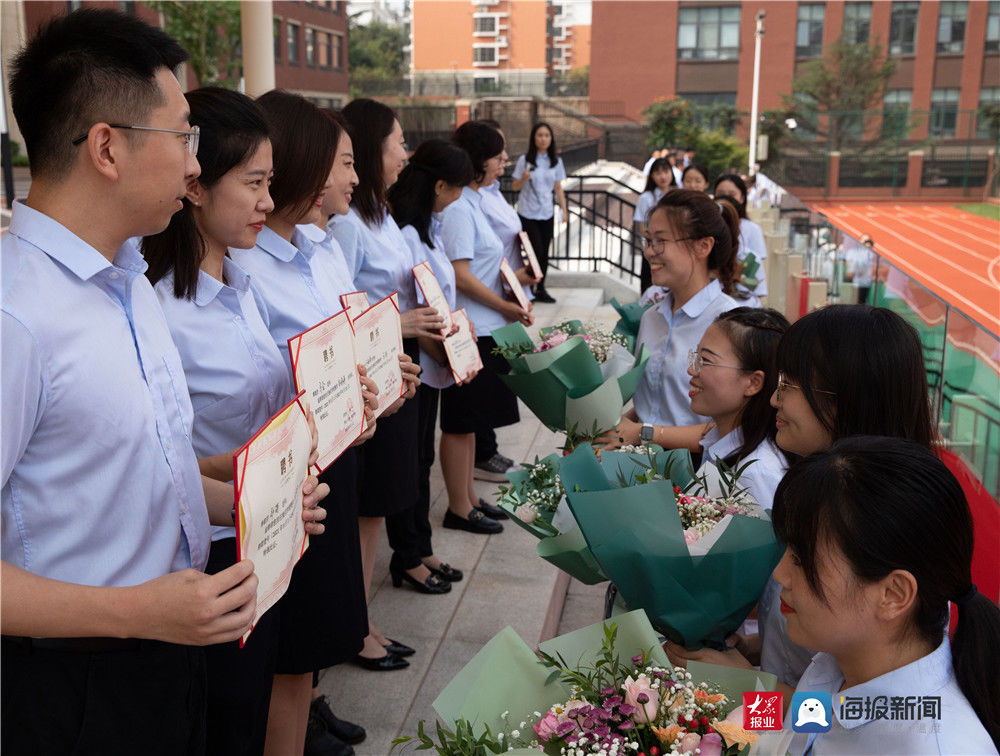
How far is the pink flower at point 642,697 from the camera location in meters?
1.30

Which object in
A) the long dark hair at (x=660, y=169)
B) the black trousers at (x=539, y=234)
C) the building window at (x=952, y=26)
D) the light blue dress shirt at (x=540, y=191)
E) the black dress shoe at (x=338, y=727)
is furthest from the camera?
the building window at (x=952, y=26)

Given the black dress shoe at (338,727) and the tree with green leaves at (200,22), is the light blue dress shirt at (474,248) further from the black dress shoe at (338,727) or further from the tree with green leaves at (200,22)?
the tree with green leaves at (200,22)

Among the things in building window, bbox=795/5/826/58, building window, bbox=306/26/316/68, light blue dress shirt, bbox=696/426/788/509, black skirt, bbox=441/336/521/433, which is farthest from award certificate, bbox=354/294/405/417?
building window, bbox=306/26/316/68

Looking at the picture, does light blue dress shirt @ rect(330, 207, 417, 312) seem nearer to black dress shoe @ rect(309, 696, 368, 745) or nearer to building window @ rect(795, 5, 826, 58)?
black dress shoe @ rect(309, 696, 368, 745)

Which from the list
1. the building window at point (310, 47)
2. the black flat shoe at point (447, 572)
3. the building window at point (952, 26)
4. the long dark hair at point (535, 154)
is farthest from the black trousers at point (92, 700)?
the building window at point (310, 47)

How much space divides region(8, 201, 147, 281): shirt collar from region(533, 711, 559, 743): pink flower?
3.07ft

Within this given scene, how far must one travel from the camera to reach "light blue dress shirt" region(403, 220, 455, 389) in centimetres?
370

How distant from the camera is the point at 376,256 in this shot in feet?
10.8

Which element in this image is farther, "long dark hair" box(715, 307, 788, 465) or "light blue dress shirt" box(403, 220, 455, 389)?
"light blue dress shirt" box(403, 220, 455, 389)

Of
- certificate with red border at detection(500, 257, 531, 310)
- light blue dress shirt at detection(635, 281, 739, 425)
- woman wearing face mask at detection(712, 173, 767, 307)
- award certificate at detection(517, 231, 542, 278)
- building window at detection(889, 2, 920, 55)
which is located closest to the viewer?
light blue dress shirt at detection(635, 281, 739, 425)

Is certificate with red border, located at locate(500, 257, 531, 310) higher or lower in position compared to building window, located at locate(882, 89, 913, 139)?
lower

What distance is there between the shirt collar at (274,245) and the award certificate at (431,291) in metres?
0.90

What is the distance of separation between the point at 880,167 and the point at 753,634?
113ft

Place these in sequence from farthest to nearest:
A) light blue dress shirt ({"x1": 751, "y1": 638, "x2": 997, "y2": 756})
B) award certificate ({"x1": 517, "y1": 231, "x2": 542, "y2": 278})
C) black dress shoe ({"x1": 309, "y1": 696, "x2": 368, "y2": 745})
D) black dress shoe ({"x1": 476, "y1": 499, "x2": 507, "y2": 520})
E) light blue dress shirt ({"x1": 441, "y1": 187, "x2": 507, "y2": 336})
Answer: award certificate ({"x1": 517, "y1": 231, "x2": 542, "y2": 278}) < black dress shoe ({"x1": 476, "y1": 499, "x2": 507, "y2": 520}) < light blue dress shirt ({"x1": 441, "y1": 187, "x2": 507, "y2": 336}) < black dress shoe ({"x1": 309, "y1": 696, "x2": 368, "y2": 745}) < light blue dress shirt ({"x1": 751, "y1": 638, "x2": 997, "y2": 756})
